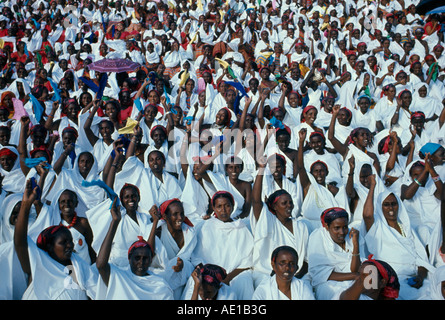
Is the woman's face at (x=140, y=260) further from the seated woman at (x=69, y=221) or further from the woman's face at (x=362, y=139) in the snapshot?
the woman's face at (x=362, y=139)

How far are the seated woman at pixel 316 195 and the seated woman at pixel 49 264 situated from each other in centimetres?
269

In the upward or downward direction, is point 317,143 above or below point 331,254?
above

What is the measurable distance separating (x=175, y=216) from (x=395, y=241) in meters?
2.42

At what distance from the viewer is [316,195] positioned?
4.79 meters

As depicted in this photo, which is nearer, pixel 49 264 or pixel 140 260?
pixel 49 264

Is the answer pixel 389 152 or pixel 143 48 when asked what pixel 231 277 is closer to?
pixel 389 152

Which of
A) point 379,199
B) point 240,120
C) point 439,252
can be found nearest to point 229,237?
point 379,199

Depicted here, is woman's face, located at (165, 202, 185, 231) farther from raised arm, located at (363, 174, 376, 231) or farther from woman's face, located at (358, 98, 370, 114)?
woman's face, located at (358, 98, 370, 114)

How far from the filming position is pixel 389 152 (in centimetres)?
618

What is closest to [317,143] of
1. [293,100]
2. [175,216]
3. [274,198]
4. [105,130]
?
[274,198]

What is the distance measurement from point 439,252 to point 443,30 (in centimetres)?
1182

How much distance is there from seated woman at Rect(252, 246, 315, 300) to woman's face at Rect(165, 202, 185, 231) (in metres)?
1.15

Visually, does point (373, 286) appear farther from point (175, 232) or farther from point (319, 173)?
point (319, 173)
